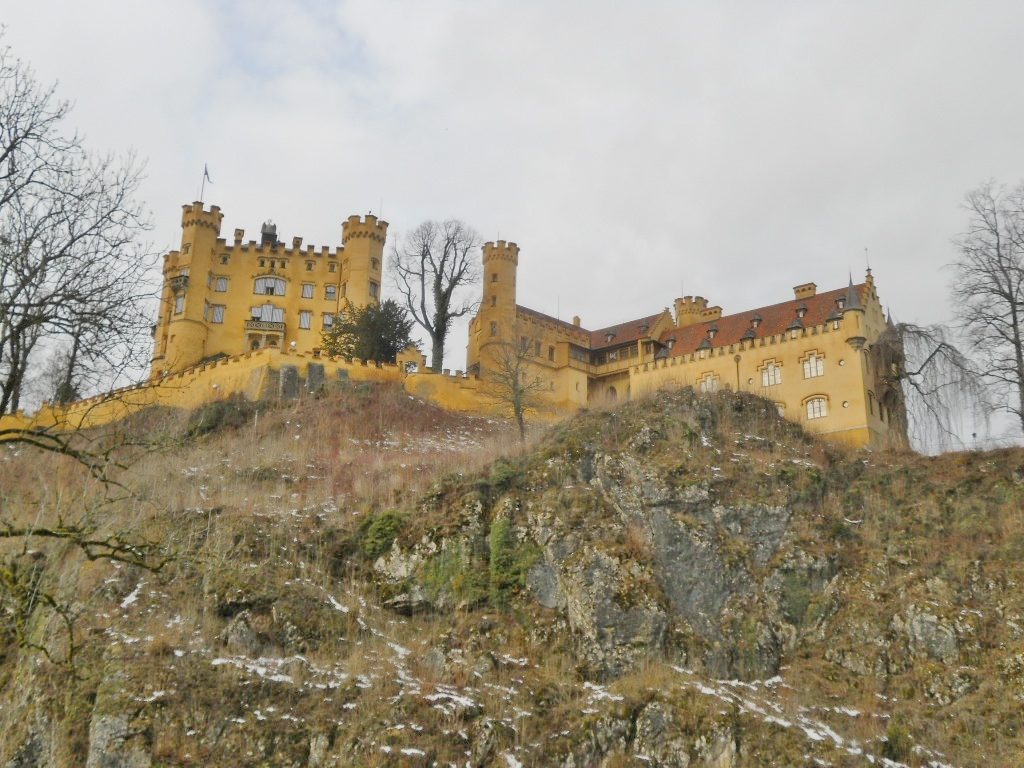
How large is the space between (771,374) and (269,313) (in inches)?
1231

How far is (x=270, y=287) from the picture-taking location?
198 ft

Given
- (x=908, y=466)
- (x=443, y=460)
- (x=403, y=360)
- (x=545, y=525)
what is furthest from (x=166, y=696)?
(x=403, y=360)

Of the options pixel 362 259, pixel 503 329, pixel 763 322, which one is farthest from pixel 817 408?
pixel 362 259

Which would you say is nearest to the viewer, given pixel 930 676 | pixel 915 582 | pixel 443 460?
pixel 930 676

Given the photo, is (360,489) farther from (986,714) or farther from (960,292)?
(960,292)

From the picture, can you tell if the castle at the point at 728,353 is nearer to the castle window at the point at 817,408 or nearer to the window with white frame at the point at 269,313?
the castle window at the point at 817,408

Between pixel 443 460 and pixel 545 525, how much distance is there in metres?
8.13

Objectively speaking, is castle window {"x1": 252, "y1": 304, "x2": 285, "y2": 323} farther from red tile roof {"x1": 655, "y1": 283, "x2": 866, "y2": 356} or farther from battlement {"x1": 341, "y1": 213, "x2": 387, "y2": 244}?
red tile roof {"x1": 655, "y1": 283, "x2": 866, "y2": 356}

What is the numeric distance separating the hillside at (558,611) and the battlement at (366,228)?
1157 inches

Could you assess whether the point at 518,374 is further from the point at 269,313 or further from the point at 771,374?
the point at 269,313

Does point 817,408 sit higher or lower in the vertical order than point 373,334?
lower

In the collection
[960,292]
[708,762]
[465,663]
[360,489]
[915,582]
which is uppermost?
[960,292]

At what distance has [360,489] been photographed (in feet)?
103

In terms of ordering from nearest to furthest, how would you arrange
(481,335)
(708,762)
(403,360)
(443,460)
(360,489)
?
(708,762)
(360,489)
(443,460)
(403,360)
(481,335)
